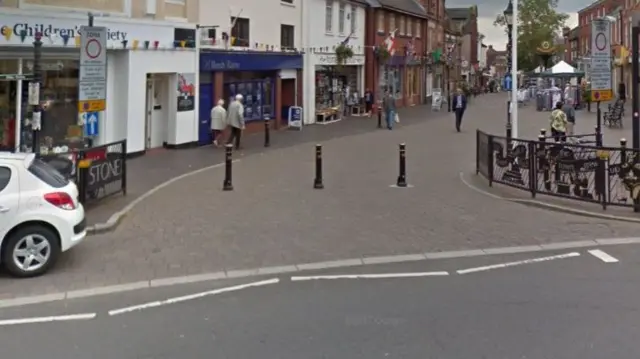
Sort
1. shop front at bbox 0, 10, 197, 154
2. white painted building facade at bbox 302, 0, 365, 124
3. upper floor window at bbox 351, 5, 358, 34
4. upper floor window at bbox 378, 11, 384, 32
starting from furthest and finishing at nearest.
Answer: upper floor window at bbox 378, 11, 384, 32 < upper floor window at bbox 351, 5, 358, 34 < white painted building facade at bbox 302, 0, 365, 124 < shop front at bbox 0, 10, 197, 154

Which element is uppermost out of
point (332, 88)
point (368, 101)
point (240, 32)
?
point (240, 32)

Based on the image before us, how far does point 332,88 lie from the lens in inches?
1454

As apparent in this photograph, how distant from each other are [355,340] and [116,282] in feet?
11.1

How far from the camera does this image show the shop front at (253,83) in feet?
78.1

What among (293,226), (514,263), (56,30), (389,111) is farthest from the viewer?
(389,111)

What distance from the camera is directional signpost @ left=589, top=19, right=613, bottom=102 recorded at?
47.9 ft

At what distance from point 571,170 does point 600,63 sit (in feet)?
8.91

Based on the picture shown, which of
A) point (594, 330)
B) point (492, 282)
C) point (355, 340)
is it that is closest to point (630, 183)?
point (492, 282)

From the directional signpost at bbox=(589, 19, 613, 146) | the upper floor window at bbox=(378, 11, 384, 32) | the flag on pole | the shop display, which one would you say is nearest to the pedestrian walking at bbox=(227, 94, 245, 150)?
the shop display

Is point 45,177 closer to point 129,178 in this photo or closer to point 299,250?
point 299,250

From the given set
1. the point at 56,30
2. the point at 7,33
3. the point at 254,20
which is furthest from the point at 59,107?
the point at 254,20

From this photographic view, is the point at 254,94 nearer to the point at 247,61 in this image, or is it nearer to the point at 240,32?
the point at 247,61

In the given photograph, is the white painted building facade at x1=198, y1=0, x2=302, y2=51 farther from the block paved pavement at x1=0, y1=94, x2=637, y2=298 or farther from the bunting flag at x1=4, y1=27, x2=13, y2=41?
the bunting flag at x1=4, y1=27, x2=13, y2=41

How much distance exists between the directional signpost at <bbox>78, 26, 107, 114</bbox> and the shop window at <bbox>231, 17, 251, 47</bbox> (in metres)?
13.1
